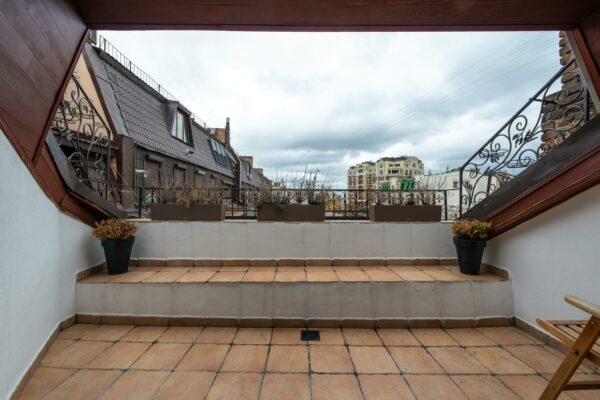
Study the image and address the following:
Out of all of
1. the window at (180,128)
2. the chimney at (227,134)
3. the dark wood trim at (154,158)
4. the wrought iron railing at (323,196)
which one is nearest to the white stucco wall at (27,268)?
the wrought iron railing at (323,196)

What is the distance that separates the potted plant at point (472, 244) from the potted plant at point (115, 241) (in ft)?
11.6

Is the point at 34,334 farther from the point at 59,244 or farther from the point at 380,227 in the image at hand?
the point at 380,227

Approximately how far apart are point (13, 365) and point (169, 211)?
1820 millimetres

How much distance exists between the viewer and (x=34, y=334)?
1707 mm

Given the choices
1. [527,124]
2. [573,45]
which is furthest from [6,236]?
[527,124]

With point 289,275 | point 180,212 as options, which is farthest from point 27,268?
point 289,275

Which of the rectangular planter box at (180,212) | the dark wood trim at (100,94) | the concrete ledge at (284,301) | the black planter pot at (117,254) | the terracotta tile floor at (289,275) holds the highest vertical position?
the dark wood trim at (100,94)

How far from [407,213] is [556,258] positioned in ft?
4.59


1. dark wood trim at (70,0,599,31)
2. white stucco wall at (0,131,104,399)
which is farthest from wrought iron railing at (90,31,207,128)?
white stucco wall at (0,131,104,399)

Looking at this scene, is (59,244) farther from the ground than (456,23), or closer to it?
closer to it

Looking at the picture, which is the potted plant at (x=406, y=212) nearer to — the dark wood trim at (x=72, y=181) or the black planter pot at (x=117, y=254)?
the black planter pot at (x=117, y=254)

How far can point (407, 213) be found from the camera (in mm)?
3156

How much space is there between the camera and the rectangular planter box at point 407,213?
124 inches

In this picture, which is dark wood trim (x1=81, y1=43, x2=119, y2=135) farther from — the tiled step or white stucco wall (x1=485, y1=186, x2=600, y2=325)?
white stucco wall (x1=485, y1=186, x2=600, y2=325)
